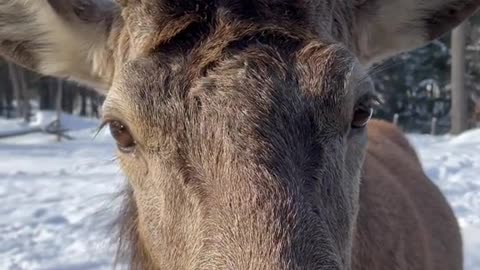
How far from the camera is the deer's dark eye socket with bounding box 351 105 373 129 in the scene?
3.06m

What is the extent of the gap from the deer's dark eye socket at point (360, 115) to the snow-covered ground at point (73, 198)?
148 centimetres

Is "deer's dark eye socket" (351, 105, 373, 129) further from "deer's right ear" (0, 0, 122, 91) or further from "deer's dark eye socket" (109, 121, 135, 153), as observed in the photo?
"deer's right ear" (0, 0, 122, 91)

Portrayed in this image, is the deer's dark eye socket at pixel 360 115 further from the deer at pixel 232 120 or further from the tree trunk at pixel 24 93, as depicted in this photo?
the tree trunk at pixel 24 93

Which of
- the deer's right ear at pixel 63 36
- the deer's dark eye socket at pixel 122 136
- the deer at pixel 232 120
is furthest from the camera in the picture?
the deer's right ear at pixel 63 36

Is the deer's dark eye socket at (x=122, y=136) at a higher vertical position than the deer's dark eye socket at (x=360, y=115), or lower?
lower

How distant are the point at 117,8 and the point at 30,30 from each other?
1.79 ft

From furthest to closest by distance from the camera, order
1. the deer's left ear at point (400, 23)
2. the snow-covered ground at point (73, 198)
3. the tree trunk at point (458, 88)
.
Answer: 1. the tree trunk at point (458, 88)
2. the snow-covered ground at point (73, 198)
3. the deer's left ear at point (400, 23)

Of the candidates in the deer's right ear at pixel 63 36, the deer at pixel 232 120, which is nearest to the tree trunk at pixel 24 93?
the deer's right ear at pixel 63 36

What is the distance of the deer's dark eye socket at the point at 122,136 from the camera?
9.89ft

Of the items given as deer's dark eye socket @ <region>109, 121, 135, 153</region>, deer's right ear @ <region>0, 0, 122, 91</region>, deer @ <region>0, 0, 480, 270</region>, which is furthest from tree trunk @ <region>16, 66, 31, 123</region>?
deer's dark eye socket @ <region>109, 121, 135, 153</region>

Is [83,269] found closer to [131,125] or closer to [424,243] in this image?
[424,243]

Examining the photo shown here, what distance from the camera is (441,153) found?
16906 mm

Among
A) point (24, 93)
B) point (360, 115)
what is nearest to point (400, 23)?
point (360, 115)

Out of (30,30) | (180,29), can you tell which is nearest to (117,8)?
(30,30)
